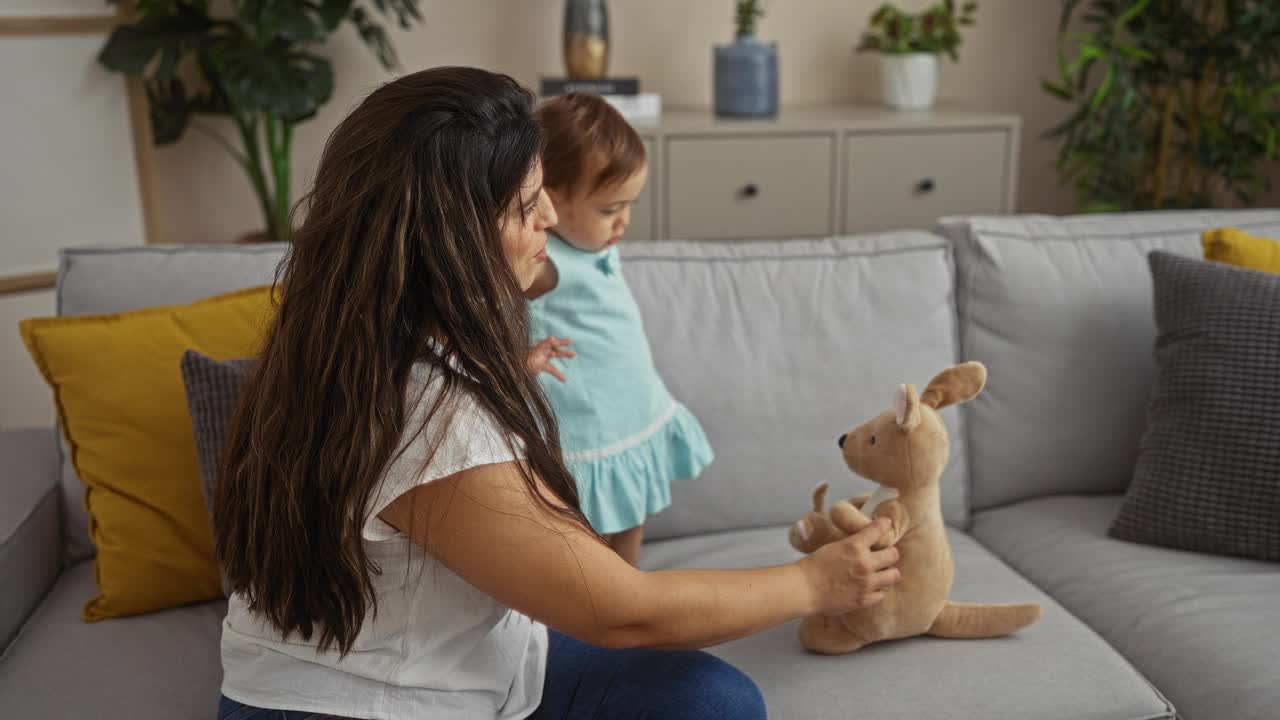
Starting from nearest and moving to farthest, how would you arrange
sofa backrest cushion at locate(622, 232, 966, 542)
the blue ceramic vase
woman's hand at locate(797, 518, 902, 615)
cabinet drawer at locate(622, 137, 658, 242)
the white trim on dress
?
1. woman's hand at locate(797, 518, 902, 615)
2. the white trim on dress
3. sofa backrest cushion at locate(622, 232, 966, 542)
4. cabinet drawer at locate(622, 137, 658, 242)
5. the blue ceramic vase

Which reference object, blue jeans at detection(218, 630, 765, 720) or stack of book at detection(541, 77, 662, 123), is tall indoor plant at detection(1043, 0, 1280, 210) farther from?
blue jeans at detection(218, 630, 765, 720)

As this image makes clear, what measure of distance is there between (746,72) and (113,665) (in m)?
2.25

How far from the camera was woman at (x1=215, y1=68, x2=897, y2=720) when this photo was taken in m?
0.93

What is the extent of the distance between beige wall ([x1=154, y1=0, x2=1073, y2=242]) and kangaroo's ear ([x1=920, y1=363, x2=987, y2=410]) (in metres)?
2.28

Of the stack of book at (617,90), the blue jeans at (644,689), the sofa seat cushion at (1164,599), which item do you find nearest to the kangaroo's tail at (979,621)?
the sofa seat cushion at (1164,599)

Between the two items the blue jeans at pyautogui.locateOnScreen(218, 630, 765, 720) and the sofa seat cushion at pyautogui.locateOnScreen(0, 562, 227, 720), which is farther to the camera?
the sofa seat cushion at pyautogui.locateOnScreen(0, 562, 227, 720)

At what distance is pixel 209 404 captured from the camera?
1.36 m

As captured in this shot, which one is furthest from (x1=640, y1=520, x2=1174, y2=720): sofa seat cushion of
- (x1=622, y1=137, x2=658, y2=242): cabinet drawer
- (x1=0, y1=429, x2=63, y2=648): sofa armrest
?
(x1=622, y1=137, x2=658, y2=242): cabinet drawer

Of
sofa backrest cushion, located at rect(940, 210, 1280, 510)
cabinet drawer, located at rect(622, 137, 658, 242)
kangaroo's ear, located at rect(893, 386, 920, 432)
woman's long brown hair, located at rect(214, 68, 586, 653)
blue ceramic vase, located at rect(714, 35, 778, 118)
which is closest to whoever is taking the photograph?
woman's long brown hair, located at rect(214, 68, 586, 653)

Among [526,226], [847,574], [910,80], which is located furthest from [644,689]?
[910,80]

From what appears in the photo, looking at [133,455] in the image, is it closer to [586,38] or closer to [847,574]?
[847,574]

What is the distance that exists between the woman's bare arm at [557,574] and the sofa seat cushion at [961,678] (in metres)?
0.26

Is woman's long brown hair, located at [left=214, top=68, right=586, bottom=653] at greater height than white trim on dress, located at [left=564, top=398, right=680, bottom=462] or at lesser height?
greater

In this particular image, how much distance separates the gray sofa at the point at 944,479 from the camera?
1.30 m
